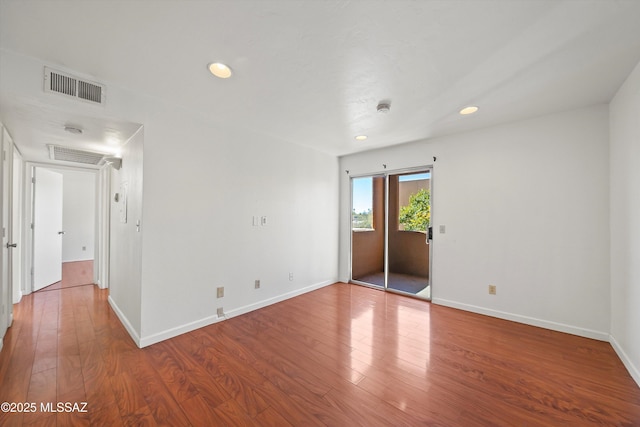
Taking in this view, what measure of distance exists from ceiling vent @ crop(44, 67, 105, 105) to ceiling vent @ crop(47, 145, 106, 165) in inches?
63.1

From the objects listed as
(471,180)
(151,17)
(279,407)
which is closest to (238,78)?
(151,17)

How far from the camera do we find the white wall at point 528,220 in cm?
262

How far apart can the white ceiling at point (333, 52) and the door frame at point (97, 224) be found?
1.46 meters

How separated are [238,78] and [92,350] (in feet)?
9.43

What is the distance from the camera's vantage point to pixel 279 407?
65.6 inches

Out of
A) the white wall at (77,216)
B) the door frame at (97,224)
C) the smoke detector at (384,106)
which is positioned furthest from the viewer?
the white wall at (77,216)

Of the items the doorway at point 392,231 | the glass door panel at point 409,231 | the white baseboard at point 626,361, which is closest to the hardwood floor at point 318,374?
the white baseboard at point 626,361

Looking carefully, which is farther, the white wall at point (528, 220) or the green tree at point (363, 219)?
the green tree at point (363, 219)

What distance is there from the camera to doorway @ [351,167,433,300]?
14.2 feet

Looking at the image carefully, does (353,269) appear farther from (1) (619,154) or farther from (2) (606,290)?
(1) (619,154)

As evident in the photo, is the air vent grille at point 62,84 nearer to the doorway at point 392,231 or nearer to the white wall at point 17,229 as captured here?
the white wall at point 17,229

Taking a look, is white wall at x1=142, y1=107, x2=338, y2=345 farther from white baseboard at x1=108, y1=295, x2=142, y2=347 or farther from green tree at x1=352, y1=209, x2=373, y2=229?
green tree at x1=352, y1=209, x2=373, y2=229

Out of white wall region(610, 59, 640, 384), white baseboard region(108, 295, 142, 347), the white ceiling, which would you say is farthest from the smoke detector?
white baseboard region(108, 295, 142, 347)

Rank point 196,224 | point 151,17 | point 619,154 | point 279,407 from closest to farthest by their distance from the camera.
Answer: point 151,17
point 279,407
point 619,154
point 196,224
